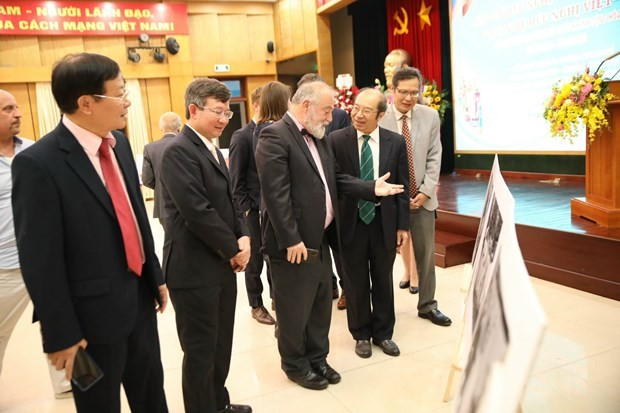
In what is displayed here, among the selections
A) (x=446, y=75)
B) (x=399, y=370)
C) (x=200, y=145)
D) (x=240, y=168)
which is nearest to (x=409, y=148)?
(x=240, y=168)

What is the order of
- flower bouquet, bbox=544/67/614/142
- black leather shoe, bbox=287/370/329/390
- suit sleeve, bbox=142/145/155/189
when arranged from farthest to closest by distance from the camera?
suit sleeve, bbox=142/145/155/189, flower bouquet, bbox=544/67/614/142, black leather shoe, bbox=287/370/329/390

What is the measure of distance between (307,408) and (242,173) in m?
1.56

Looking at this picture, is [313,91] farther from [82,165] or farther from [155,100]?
[155,100]

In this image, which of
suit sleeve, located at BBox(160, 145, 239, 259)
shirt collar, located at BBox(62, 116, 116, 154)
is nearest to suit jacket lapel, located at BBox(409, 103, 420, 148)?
suit sleeve, located at BBox(160, 145, 239, 259)

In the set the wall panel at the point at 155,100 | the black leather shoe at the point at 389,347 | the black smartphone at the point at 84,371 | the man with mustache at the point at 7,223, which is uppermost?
the wall panel at the point at 155,100

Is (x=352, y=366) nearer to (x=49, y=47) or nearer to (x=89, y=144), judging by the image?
(x=89, y=144)

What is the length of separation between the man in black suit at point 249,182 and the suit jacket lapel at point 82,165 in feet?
5.46

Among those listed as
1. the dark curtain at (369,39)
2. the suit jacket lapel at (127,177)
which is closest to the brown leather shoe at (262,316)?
the suit jacket lapel at (127,177)

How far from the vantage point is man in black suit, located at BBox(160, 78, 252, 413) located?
6.13 feet

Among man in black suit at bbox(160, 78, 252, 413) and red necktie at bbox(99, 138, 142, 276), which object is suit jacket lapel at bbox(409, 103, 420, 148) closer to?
man in black suit at bbox(160, 78, 252, 413)

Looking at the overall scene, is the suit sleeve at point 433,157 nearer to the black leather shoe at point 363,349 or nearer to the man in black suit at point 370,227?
the man in black suit at point 370,227

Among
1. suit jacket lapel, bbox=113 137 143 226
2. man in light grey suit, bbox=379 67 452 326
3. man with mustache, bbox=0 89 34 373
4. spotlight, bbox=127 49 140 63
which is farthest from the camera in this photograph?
spotlight, bbox=127 49 140 63

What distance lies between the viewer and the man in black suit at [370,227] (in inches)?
106

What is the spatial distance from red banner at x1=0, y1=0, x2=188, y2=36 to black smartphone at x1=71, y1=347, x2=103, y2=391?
9.92m
